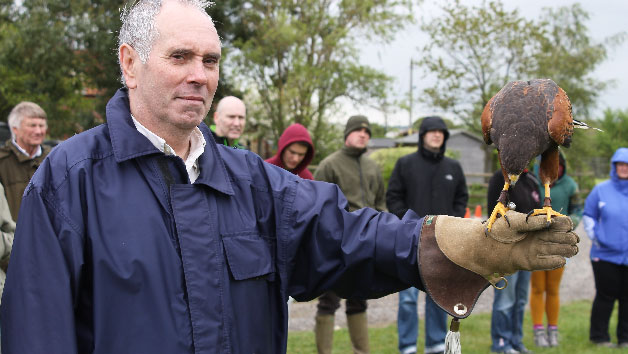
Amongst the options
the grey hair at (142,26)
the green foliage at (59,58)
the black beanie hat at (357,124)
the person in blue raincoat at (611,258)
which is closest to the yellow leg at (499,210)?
the grey hair at (142,26)

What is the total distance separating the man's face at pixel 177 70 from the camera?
5.90ft

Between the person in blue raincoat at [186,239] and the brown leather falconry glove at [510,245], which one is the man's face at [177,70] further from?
the brown leather falconry glove at [510,245]

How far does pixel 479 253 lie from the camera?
1.96 meters

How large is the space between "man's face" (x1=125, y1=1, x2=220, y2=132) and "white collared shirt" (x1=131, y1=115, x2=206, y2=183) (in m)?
0.04

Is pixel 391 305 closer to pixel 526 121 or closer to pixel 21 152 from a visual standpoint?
pixel 21 152

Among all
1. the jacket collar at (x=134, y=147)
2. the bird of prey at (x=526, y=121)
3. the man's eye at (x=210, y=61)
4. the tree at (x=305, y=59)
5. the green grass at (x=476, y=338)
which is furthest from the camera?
the tree at (x=305, y=59)

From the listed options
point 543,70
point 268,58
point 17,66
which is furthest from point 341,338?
point 543,70

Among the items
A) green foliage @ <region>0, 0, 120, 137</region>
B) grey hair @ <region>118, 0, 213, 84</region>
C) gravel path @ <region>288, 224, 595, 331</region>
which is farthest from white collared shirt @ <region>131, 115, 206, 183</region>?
green foliage @ <region>0, 0, 120, 137</region>

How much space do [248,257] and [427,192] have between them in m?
3.79

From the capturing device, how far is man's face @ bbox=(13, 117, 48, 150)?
4523mm

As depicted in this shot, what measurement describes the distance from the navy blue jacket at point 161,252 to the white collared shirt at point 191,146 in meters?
0.03

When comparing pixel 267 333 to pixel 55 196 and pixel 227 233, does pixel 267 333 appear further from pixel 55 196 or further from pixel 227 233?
pixel 55 196

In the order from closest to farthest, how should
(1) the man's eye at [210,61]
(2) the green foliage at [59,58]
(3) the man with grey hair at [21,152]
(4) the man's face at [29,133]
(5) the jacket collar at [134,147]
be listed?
(5) the jacket collar at [134,147] < (1) the man's eye at [210,61] < (3) the man with grey hair at [21,152] < (4) the man's face at [29,133] < (2) the green foliage at [59,58]

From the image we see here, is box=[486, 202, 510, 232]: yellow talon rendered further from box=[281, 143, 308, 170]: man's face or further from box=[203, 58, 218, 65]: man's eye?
box=[281, 143, 308, 170]: man's face
